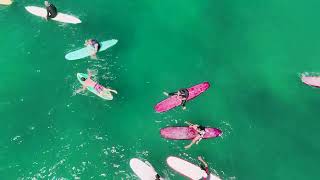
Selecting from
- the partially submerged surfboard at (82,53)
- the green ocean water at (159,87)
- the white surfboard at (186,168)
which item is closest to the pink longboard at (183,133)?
the green ocean water at (159,87)

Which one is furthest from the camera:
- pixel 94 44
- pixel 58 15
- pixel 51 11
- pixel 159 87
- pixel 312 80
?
pixel 58 15

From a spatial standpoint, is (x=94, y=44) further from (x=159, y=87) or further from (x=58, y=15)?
(x=159, y=87)


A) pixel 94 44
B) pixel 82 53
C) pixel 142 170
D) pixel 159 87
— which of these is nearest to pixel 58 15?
pixel 82 53

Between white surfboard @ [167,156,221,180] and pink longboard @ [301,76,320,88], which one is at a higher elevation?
pink longboard @ [301,76,320,88]

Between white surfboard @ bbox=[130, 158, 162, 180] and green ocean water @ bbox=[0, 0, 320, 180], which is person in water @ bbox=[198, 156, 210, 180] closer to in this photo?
green ocean water @ bbox=[0, 0, 320, 180]

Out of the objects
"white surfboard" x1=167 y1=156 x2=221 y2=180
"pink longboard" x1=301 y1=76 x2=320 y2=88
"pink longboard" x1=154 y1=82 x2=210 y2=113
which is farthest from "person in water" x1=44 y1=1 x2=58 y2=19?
"pink longboard" x1=301 y1=76 x2=320 y2=88

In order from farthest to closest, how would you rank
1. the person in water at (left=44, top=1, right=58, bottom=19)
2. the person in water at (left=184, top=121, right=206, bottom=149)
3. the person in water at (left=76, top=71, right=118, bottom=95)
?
the person in water at (left=44, top=1, right=58, bottom=19), the person in water at (left=76, top=71, right=118, bottom=95), the person in water at (left=184, top=121, right=206, bottom=149)
